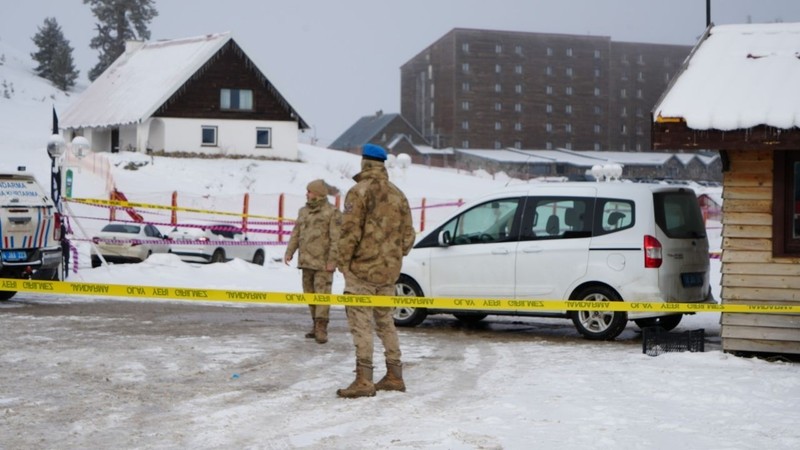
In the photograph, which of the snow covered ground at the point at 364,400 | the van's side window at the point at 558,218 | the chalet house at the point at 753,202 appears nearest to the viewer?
the snow covered ground at the point at 364,400

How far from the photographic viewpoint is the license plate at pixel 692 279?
43.6 feet

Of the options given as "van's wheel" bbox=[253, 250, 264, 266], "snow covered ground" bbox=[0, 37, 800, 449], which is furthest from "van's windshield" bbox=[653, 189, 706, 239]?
"van's wheel" bbox=[253, 250, 264, 266]

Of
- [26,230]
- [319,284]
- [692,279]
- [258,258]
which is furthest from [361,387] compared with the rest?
[258,258]

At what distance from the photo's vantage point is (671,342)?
1200 cm

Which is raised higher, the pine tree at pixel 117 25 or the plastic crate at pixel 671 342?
the pine tree at pixel 117 25

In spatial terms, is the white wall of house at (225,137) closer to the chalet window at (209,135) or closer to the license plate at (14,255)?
the chalet window at (209,135)

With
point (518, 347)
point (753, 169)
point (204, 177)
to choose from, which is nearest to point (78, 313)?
point (518, 347)

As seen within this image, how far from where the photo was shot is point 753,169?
→ 11727 mm

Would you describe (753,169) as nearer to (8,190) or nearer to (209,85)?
(8,190)

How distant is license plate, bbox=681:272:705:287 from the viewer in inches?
523

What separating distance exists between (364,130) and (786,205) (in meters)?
88.2

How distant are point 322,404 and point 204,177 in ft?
142

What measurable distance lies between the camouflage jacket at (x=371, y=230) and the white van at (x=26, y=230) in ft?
26.6

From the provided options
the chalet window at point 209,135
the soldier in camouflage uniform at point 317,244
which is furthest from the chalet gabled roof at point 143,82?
the soldier in camouflage uniform at point 317,244
